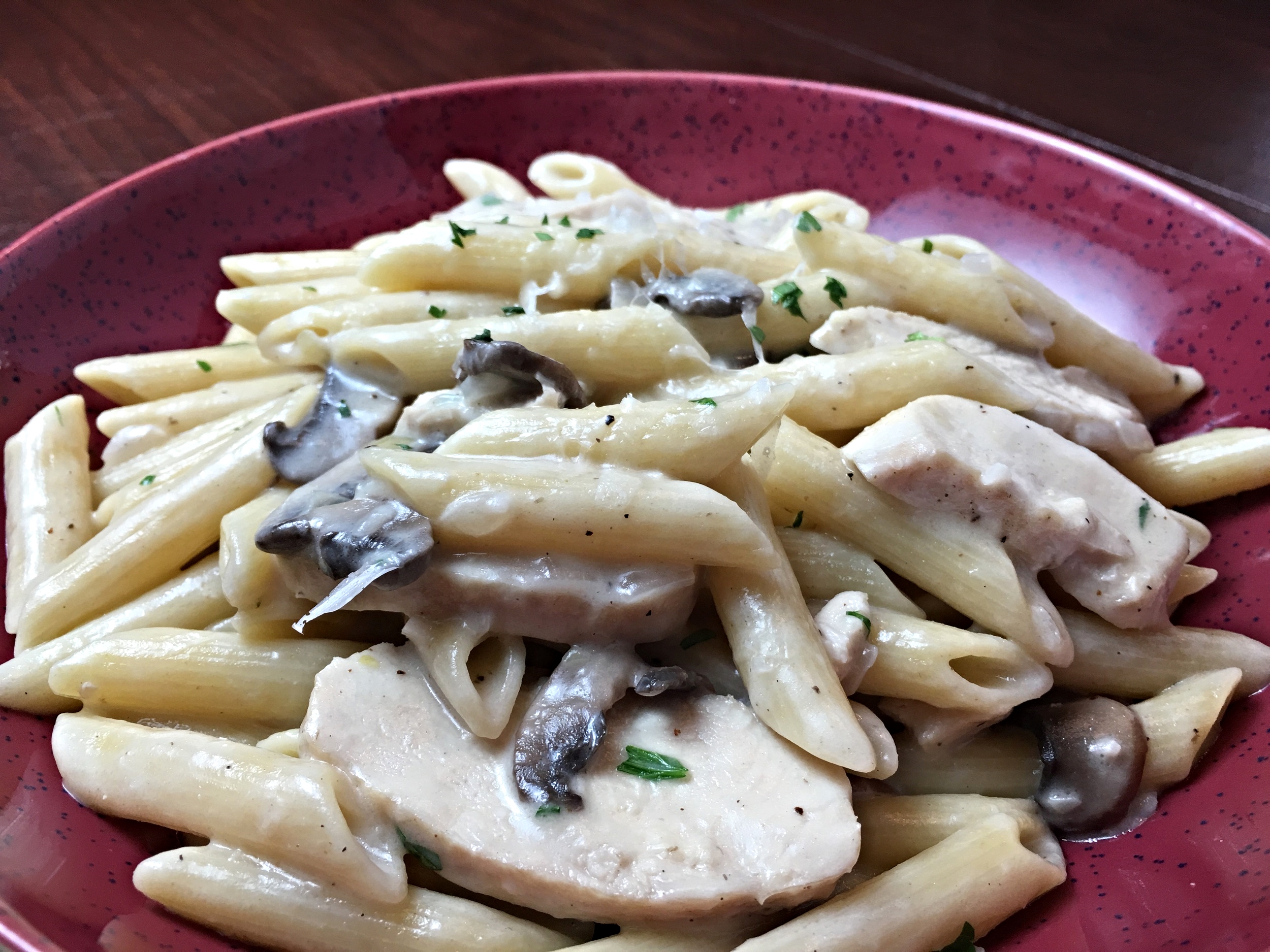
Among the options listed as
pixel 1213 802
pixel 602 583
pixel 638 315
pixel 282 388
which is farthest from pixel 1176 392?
pixel 282 388

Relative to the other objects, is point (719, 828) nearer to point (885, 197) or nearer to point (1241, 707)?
point (1241, 707)

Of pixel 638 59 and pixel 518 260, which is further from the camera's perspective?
pixel 638 59

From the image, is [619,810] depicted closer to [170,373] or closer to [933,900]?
[933,900]

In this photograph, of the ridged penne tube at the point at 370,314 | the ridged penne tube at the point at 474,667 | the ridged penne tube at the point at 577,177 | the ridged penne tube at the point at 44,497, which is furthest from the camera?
the ridged penne tube at the point at 577,177

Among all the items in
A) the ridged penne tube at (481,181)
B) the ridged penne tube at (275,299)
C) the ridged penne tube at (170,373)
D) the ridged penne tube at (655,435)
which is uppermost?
the ridged penne tube at (655,435)

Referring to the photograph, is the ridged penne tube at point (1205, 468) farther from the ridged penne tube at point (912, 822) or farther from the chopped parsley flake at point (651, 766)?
the chopped parsley flake at point (651, 766)

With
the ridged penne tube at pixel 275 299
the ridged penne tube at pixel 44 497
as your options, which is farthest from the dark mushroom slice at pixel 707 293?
the ridged penne tube at pixel 44 497

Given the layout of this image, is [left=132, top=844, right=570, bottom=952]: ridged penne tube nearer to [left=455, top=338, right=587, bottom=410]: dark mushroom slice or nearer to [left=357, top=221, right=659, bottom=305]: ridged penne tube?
[left=455, top=338, right=587, bottom=410]: dark mushroom slice

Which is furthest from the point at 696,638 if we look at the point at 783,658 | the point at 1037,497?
the point at 1037,497
